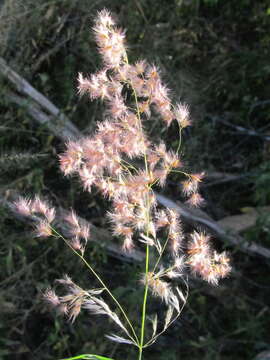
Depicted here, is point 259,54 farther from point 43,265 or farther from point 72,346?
point 72,346

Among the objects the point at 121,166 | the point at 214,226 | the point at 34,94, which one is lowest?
the point at 214,226

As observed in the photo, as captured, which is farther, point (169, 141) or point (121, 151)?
point (169, 141)

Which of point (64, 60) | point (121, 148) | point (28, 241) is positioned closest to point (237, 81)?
point (64, 60)

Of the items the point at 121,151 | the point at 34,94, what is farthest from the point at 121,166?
the point at 34,94

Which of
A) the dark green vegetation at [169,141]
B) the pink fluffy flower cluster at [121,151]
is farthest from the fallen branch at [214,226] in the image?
the pink fluffy flower cluster at [121,151]

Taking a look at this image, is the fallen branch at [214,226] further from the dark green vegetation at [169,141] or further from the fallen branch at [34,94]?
the fallen branch at [34,94]

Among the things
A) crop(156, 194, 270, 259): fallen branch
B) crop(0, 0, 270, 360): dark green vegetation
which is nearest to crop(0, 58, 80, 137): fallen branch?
crop(0, 0, 270, 360): dark green vegetation

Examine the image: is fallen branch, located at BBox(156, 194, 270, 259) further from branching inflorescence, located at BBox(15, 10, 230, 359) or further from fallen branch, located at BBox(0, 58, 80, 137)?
branching inflorescence, located at BBox(15, 10, 230, 359)

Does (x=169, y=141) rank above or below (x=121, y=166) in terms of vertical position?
below

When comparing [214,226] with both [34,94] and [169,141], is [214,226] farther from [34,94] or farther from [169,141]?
[34,94]
